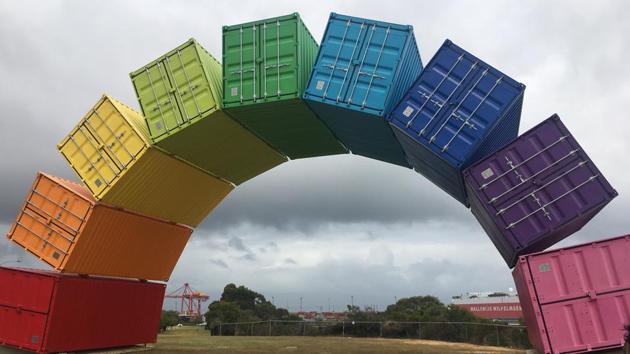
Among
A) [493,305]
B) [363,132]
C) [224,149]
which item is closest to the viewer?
[363,132]

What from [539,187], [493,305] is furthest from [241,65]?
[493,305]

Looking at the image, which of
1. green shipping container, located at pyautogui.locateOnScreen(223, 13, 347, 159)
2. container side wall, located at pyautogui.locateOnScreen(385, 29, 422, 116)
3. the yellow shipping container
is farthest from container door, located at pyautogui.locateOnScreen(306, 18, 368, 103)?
the yellow shipping container

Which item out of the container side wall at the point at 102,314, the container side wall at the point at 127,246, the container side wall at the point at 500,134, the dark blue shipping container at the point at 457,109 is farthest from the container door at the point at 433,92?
the container side wall at the point at 102,314

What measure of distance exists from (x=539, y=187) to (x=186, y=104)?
41.2ft

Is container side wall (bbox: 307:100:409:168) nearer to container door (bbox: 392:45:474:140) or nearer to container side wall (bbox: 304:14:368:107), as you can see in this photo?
container side wall (bbox: 304:14:368:107)

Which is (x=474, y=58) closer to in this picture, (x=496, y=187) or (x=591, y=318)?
(x=496, y=187)

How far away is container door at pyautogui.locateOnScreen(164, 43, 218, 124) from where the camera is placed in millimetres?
17031

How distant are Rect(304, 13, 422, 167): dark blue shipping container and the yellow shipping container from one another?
272 inches

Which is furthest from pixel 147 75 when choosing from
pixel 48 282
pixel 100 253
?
pixel 48 282

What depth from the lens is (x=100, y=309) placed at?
62.7 feet

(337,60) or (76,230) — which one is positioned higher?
(337,60)

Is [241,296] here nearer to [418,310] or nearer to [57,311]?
[418,310]

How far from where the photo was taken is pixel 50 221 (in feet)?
58.6

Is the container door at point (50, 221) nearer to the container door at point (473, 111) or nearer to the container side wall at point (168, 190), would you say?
the container side wall at point (168, 190)
